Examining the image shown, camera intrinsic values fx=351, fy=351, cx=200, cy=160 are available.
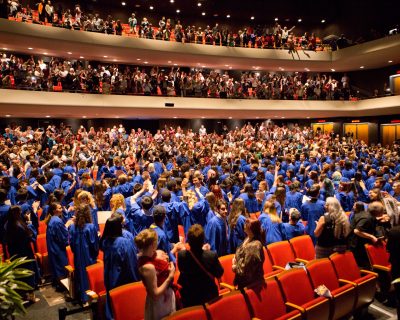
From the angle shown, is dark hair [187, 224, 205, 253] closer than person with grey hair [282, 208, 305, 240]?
Yes

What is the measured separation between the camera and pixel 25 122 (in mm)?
20906

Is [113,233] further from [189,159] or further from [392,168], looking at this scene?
[392,168]

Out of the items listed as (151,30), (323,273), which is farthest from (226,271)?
(151,30)

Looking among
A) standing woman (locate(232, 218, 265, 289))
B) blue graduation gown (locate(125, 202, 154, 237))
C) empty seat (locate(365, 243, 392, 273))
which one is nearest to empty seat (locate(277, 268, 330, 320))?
standing woman (locate(232, 218, 265, 289))

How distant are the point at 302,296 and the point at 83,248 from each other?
2.96 m

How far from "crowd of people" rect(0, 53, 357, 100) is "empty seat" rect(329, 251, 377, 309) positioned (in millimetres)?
16746

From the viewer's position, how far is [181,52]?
21.1m

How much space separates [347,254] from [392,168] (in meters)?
7.19

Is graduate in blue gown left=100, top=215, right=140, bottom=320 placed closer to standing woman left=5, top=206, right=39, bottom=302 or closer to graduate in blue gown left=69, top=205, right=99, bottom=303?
graduate in blue gown left=69, top=205, right=99, bottom=303

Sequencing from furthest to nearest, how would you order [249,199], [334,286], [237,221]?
[249,199] < [237,221] < [334,286]

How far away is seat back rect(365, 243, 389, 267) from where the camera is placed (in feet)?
16.4

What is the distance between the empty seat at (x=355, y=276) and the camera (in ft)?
14.7

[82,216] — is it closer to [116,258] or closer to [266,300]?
[116,258]

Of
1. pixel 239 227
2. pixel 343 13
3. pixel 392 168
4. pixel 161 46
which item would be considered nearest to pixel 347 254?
pixel 239 227
